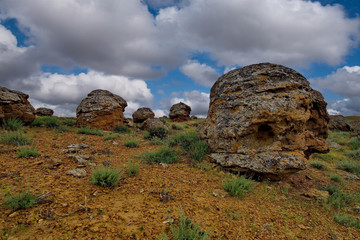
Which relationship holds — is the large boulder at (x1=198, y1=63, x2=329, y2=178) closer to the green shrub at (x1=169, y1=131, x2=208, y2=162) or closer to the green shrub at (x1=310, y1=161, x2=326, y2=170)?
the green shrub at (x1=169, y1=131, x2=208, y2=162)

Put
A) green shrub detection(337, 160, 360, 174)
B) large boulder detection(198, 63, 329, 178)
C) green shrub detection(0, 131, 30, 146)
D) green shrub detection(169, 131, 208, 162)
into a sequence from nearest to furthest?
1. large boulder detection(198, 63, 329, 178)
2. green shrub detection(0, 131, 30, 146)
3. green shrub detection(169, 131, 208, 162)
4. green shrub detection(337, 160, 360, 174)

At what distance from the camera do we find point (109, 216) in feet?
7.89

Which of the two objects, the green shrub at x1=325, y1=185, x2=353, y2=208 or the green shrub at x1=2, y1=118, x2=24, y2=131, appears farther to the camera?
the green shrub at x1=2, y1=118, x2=24, y2=131

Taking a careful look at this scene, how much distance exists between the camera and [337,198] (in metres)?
3.89

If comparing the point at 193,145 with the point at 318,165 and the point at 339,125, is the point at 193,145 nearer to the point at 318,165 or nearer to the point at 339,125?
the point at 318,165

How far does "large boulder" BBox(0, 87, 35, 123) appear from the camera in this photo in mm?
7762

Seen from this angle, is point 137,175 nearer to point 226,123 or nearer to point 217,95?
point 226,123

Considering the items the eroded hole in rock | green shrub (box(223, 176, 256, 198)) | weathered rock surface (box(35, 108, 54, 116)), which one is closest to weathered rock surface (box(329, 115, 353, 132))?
the eroded hole in rock

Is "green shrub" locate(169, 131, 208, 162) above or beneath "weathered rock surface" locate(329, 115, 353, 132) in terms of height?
beneath

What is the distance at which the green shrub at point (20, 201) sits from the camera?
2.27 meters

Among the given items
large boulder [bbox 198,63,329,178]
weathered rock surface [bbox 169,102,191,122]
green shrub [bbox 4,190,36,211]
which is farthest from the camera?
weathered rock surface [bbox 169,102,191,122]

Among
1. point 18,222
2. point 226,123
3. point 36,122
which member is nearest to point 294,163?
point 226,123

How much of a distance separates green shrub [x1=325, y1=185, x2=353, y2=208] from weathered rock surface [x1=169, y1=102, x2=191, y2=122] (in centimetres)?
1873

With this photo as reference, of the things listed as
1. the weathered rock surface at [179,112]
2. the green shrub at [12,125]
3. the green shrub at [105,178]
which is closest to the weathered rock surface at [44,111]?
the green shrub at [12,125]
